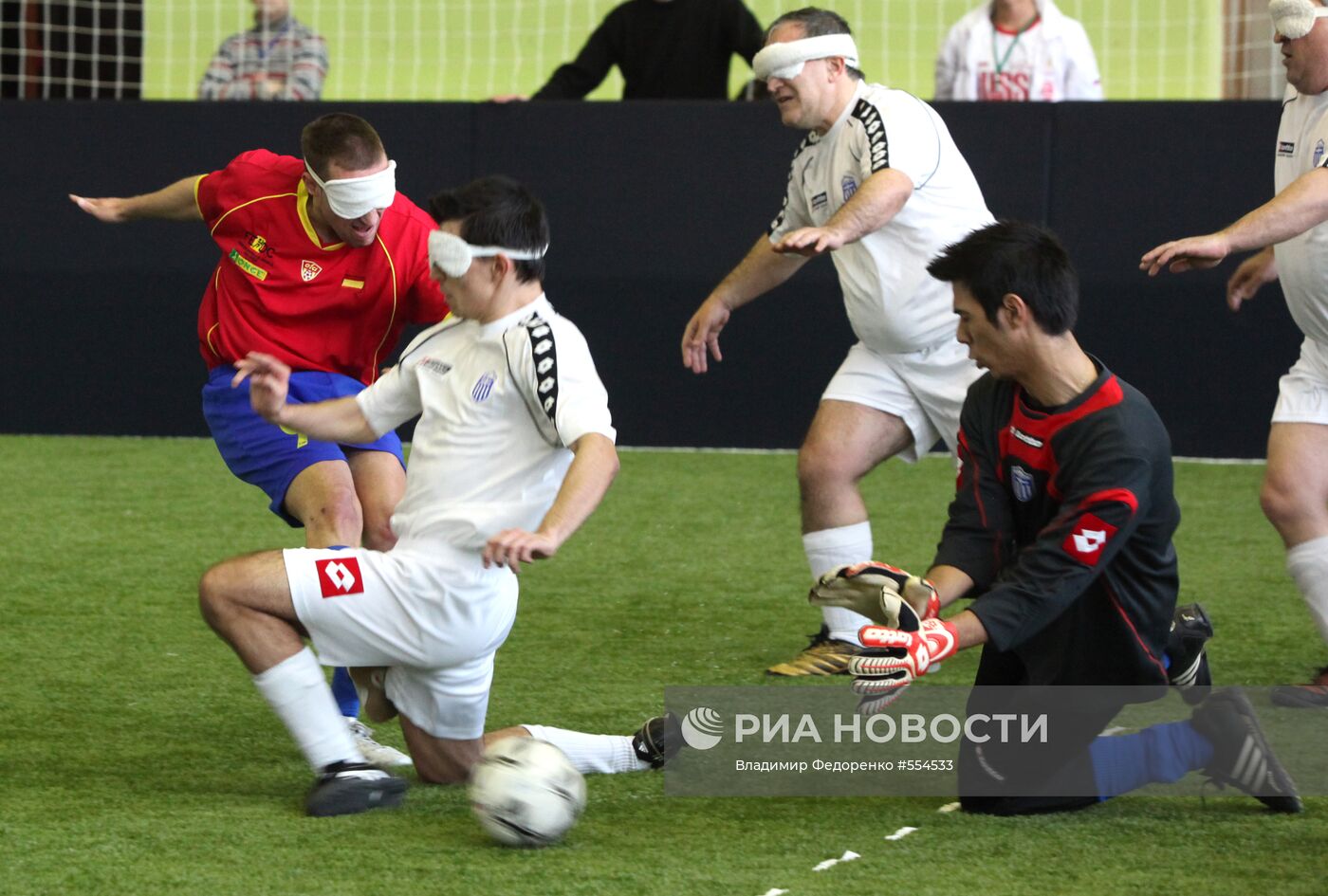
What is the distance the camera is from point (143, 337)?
9.27m

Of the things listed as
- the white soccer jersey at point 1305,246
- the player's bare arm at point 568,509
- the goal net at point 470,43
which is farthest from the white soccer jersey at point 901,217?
the goal net at point 470,43

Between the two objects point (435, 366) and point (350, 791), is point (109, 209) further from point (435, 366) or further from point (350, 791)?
point (350, 791)

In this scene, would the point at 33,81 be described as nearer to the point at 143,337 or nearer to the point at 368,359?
the point at 143,337

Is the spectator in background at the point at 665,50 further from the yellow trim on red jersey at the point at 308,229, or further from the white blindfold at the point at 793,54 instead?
the yellow trim on red jersey at the point at 308,229

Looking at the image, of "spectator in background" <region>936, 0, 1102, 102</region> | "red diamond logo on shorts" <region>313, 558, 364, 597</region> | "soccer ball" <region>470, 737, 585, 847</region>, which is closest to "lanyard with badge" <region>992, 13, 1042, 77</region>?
"spectator in background" <region>936, 0, 1102, 102</region>

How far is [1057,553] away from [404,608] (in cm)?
122

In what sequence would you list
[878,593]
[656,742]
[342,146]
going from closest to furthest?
1. [878,593]
2. [656,742]
3. [342,146]

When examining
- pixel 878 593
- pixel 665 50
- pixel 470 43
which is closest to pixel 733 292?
pixel 878 593

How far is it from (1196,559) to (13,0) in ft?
24.2

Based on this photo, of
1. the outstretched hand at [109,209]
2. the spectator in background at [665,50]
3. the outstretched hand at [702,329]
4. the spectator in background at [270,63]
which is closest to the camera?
the outstretched hand at [109,209]

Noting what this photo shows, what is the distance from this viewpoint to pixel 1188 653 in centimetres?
366

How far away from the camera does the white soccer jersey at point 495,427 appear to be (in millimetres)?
3381

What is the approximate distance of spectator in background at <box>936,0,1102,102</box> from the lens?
8.62 meters

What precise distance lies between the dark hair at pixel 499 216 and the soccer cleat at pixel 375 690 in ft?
2.79
